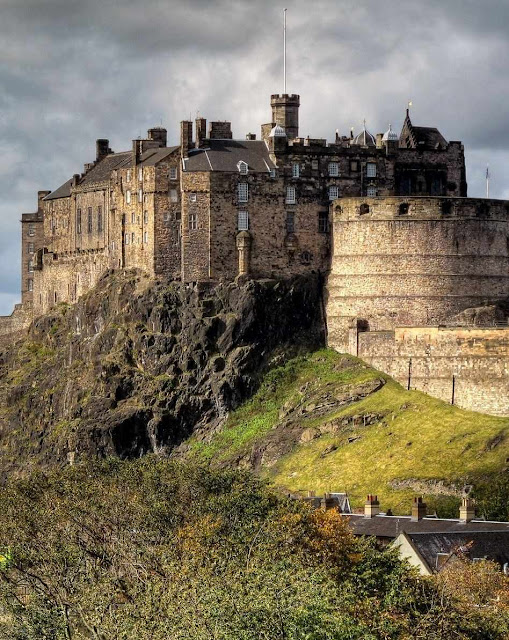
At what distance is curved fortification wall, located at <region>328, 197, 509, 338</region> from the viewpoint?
135250 millimetres

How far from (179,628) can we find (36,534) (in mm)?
26328

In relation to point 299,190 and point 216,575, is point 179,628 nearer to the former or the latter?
point 216,575

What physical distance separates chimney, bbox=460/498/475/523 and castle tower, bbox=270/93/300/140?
46.9 metres

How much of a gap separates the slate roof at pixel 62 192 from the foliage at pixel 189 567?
172ft

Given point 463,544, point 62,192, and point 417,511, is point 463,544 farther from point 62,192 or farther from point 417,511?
point 62,192

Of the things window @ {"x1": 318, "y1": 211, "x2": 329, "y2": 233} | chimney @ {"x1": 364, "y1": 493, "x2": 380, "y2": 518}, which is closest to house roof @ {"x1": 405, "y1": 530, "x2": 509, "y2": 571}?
chimney @ {"x1": 364, "y1": 493, "x2": 380, "y2": 518}

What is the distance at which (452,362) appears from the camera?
5034 inches

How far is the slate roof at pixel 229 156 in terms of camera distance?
13988 centimetres

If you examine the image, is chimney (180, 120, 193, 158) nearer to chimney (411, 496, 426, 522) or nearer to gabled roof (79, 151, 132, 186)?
gabled roof (79, 151, 132, 186)

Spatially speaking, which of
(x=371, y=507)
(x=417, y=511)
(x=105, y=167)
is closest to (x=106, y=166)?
(x=105, y=167)

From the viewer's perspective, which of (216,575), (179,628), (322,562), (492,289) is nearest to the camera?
(179,628)

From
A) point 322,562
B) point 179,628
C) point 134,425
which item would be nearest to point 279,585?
point 179,628

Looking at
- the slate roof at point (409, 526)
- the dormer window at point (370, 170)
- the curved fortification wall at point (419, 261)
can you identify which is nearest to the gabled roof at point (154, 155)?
the dormer window at point (370, 170)

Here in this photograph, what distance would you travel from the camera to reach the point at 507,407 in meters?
124
